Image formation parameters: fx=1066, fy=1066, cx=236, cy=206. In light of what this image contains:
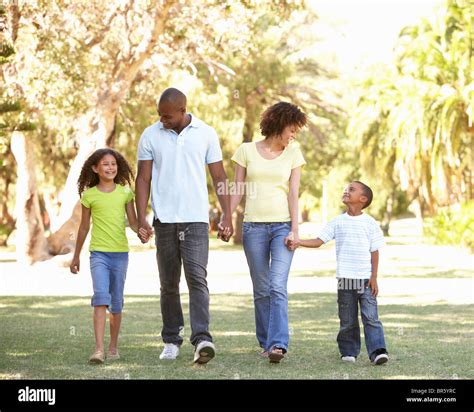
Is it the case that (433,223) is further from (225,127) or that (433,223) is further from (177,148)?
(177,148)

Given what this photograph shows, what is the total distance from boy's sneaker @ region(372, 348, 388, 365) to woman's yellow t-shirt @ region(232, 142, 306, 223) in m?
1.35

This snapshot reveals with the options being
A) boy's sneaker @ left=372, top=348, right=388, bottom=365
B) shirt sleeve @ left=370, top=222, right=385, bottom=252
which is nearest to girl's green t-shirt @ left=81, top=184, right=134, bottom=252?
shirt sleeve @ left=370, top=222, right=385, bottom=252

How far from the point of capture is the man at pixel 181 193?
343 inches

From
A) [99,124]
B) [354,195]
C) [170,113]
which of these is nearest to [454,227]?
[99,124]

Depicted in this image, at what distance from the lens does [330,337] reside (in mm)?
11328

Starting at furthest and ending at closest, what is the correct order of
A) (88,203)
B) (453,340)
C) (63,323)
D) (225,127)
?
1. (225,127)
2. (63,323)
3. (453,340)
4. (88,203)

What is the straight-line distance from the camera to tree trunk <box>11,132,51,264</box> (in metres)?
27.0

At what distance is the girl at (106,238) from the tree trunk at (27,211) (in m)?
18.0

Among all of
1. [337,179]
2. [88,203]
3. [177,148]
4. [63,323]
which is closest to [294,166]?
[177,148]

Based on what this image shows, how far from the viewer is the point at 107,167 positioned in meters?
9.16

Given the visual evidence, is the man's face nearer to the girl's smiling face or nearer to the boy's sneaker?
the girl's smiling face

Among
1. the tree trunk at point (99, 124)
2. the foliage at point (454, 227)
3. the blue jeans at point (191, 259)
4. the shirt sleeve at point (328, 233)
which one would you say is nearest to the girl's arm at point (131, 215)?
the blue jeans at point (191, 259)

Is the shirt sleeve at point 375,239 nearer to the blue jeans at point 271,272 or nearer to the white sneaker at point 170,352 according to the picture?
the blue jeans at point 271,272

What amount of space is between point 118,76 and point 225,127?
15.6m
